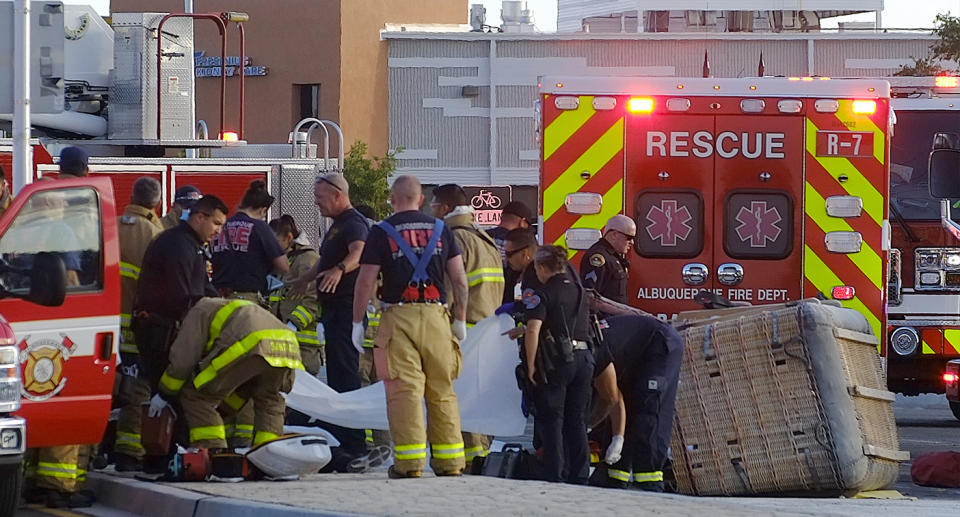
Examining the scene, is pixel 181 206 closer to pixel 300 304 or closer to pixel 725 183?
pixel 300 304

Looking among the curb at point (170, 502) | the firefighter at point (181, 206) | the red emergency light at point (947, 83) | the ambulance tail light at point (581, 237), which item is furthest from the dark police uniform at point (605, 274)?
the red emergency light at point (947, 83)

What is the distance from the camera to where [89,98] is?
64.0 feet

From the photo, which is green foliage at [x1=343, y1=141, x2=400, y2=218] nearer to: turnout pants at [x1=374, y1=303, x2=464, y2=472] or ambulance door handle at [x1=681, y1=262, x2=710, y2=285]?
ambulance door handle at [x1=681, y1=262, x2=710, y2=285]

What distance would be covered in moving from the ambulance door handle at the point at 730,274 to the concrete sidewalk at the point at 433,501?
3.18m

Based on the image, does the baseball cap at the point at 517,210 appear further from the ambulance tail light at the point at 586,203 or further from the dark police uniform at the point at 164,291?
the dark police uniform at the point at 164,291

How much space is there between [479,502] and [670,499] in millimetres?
1018

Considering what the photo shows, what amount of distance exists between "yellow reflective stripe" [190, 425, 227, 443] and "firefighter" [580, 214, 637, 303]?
126 inches

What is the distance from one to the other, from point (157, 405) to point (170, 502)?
891 mm

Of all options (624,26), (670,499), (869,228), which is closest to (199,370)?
(670,499)

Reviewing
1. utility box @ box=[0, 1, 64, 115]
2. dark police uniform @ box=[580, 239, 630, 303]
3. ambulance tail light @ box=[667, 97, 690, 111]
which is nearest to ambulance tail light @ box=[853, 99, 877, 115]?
ambulance tail light @ box=[667, 97, 690, 111]

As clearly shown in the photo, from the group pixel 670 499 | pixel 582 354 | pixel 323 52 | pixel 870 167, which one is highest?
pixel 323 52

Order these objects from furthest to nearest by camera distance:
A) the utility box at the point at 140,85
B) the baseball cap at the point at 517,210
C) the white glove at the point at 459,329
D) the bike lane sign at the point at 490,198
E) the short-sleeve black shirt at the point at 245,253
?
the bike lane sign at the point at 490,198 < the utility box at the point at 140,85 < the baseball cap at the point at 517,210 < the short-sleeve black shirt at the point at 245,253 < the white glove at the point at 459,329

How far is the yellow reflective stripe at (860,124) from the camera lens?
1291 centimetres

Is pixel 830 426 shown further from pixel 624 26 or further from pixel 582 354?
pixel 624 26
